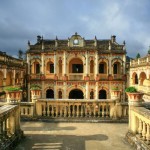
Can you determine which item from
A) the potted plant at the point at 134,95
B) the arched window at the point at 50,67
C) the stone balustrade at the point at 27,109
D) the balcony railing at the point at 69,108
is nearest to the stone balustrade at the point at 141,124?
the potted plant at the point at 134,95

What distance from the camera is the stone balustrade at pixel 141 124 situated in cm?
535

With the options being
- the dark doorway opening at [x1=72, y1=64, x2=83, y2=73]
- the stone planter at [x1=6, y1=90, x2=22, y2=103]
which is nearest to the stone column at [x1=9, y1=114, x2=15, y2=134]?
the stone planter at [x1=6, y1=90, x2=22, y2=103]

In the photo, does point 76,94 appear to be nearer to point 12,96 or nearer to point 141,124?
point 12,96

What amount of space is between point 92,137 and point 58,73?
2006 centimetres

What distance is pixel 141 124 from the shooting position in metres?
5.96

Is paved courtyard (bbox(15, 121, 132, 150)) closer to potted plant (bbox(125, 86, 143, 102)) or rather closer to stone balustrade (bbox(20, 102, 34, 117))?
stone balustrade (bbox(20, 102, 34, 117))

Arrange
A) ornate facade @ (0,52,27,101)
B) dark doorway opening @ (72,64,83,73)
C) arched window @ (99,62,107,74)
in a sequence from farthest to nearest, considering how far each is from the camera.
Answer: dark doorway opening @ (72,64,83,73), arched window @ (99,62,107,74), ornate facade @ (0,52,27,101)

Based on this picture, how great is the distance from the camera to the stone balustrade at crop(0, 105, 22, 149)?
528 cm

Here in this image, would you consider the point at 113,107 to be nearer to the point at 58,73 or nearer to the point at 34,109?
the point at 34,109

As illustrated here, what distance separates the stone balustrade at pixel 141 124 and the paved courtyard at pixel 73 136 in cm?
53

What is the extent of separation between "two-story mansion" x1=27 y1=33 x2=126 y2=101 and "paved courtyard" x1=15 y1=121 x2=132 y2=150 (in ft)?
57.5

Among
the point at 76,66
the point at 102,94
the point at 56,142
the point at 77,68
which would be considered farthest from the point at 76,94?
the point at 56,142

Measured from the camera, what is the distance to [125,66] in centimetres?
2678

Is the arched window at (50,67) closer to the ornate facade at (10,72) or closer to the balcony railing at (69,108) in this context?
the ornate facade at (10,72)
